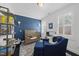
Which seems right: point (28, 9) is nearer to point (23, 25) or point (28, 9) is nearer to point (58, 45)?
point (23, 25)

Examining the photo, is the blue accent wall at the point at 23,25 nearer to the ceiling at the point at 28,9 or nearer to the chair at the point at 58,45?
the ceiling at the point at 28,9

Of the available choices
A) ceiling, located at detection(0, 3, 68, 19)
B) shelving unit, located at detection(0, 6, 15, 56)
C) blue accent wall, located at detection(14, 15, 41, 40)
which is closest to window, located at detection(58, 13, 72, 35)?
ceiling, located at detection(0, 3, 68, 19)

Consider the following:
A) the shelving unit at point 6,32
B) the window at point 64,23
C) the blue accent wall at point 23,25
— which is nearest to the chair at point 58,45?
the window at point 64,23

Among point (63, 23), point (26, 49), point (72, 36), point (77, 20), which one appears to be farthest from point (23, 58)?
point (77, 20)

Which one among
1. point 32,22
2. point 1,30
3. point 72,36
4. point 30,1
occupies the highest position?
point 30,1

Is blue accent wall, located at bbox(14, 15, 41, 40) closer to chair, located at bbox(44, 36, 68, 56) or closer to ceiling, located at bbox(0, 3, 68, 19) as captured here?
ceiling, located at bbox(0, 3, 68, 19)

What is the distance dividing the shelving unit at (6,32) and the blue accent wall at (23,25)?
9 centimetres

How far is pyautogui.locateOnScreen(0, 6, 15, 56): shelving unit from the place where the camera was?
56.5 inches

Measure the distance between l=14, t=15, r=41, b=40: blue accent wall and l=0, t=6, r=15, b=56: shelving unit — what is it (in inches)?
3.7

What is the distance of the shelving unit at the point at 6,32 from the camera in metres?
1.44

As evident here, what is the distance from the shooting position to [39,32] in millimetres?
1854

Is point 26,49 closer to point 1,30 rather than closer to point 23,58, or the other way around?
point 23,58

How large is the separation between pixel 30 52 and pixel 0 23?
0.78 meters

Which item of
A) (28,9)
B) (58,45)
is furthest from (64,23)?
(28,9)
